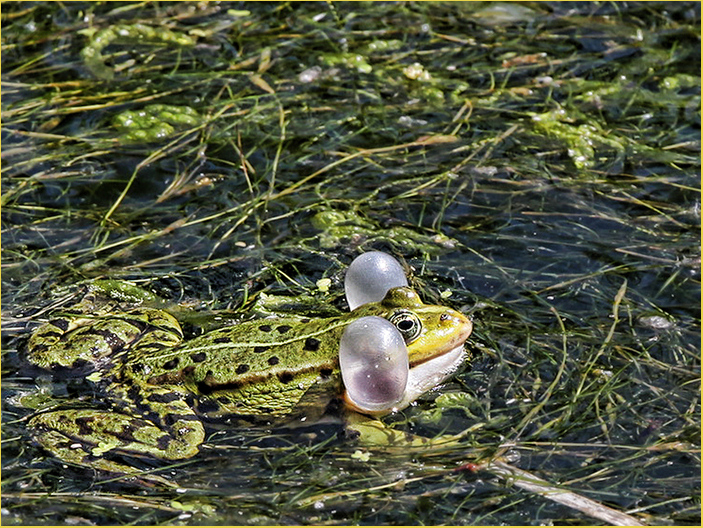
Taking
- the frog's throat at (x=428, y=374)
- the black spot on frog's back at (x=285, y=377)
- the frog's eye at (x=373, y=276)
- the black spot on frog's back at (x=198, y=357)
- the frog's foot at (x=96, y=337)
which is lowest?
the frog's throat at (x=428, y=374)

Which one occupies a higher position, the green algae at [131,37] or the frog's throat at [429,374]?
the green algae at [131,37]

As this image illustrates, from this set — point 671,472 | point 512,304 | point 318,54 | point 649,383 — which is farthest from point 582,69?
point 671,472

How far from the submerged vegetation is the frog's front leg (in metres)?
0.07

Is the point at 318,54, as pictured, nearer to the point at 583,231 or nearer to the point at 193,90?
the point at 193,90

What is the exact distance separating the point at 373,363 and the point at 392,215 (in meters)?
1.66

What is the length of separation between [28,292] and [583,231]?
3.05m

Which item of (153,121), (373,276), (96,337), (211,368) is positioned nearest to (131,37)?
(153,121)

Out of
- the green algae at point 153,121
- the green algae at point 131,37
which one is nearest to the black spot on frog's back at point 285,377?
the green algae at point 153,121

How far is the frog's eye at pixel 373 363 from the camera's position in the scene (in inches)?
175

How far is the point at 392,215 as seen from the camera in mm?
5949

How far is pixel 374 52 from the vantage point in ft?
24.5

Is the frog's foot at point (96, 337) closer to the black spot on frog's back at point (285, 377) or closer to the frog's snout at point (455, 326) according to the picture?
the black spot on frog's back at point (285, 377)

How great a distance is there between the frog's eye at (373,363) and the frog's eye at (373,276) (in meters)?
0.37

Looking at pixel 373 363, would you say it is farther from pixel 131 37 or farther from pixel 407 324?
pixel 131 37
